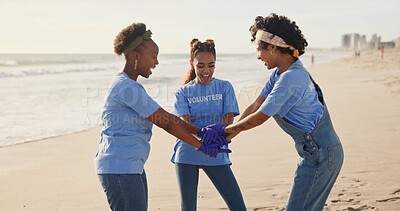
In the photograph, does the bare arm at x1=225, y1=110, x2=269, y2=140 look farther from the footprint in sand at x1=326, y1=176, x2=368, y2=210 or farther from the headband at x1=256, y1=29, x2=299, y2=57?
the footprint in sand at x1=326, y1=176, x2=368, y2=210

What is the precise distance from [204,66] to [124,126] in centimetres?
126

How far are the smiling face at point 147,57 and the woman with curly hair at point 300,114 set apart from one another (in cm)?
77

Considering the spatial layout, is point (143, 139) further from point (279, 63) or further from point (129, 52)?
point (279, 63)

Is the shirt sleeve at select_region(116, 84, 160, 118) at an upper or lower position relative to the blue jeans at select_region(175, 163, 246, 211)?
upper

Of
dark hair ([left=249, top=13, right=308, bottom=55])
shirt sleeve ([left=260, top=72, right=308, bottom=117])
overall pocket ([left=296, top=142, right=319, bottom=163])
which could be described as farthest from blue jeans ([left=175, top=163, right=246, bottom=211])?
dark hair ([left=249, top=13, right=308, bottom=55])

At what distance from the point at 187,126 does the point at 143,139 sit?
2.11ft

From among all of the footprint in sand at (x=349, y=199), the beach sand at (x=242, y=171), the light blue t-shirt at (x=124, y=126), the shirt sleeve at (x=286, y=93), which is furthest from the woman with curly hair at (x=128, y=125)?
the footprint in sand at (x=349, y=199)

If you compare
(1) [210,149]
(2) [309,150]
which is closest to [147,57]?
(1) [210,149]

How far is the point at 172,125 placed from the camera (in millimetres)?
3682

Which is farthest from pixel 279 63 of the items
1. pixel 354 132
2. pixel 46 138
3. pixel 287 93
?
pixel 46 138

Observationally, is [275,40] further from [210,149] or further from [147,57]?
[210,149]

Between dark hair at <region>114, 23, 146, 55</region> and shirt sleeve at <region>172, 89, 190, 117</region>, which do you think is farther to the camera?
shirt sleeve at <region>172, 89, 190, 117</region>

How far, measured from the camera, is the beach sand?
6.02m

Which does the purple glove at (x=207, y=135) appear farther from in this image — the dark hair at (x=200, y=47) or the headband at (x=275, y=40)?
the headband at (x=275, y=40)
